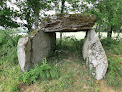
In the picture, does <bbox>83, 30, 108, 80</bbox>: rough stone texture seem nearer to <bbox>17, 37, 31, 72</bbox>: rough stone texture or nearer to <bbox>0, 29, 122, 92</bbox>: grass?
<bbox>0, 29, 122, 92</bbox>: grass

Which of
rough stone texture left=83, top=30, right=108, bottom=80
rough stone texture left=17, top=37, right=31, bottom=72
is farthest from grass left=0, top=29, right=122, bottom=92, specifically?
rough stone texture left=17, top=37, right=31, bottom=72

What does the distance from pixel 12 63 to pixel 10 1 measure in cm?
424

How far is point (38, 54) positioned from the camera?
3.91m

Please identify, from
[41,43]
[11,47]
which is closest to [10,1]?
[11,47]

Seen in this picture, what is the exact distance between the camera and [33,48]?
144 inches

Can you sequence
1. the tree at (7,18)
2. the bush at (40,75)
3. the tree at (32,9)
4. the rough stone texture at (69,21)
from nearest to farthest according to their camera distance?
the bush at (40,75) < the rough stone texture at (69,21) < the tree at (7,18) < the tree at (32,9)

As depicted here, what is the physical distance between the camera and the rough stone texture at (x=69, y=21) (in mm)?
3609

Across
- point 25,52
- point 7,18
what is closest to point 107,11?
point 25,52

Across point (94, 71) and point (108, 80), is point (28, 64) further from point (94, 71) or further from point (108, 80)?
point (108, 80)

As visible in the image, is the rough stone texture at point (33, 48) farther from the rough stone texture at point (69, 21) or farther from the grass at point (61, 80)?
the rough stone texture at point (69, 21)

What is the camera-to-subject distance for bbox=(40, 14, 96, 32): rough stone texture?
361 centimetres

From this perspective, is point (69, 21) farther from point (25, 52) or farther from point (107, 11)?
point (107, 11)

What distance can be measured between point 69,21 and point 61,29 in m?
0.44

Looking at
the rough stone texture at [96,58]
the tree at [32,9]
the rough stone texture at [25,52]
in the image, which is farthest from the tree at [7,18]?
the rough stone texture at [96,58]
